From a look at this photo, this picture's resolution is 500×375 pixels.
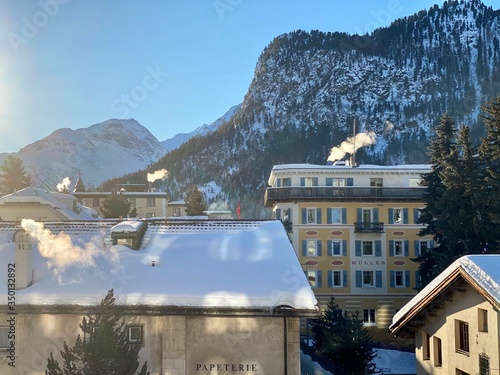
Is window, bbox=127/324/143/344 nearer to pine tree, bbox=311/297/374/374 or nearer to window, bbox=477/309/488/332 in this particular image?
window, bbox=477/309/488/332

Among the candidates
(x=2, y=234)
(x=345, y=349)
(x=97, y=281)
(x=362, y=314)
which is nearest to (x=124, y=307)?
(x=97, y=281)

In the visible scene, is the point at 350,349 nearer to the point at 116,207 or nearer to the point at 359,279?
the point at 359,279

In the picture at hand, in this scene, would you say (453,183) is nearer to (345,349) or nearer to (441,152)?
(441,152)

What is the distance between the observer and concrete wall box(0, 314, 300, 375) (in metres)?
18.7

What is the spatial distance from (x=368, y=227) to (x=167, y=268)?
33823 millimetres

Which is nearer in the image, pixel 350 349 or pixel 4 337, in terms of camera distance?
pixel 4 337

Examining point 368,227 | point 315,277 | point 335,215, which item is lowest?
point 315,277

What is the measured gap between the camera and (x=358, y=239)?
5156 cm

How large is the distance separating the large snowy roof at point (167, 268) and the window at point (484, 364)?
5627mm

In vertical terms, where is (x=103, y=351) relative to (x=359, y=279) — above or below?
above

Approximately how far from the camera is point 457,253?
3719 centimetres

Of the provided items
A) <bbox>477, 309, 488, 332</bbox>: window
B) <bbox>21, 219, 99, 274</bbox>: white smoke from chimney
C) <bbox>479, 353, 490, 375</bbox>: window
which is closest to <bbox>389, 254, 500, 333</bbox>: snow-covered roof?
<bbox>477, 309, 488, 332</bbox>: window

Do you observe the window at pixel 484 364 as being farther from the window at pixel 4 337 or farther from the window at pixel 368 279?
the window at pixel 368 279

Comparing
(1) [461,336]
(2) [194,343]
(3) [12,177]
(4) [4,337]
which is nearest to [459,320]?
(1) [461,336]
